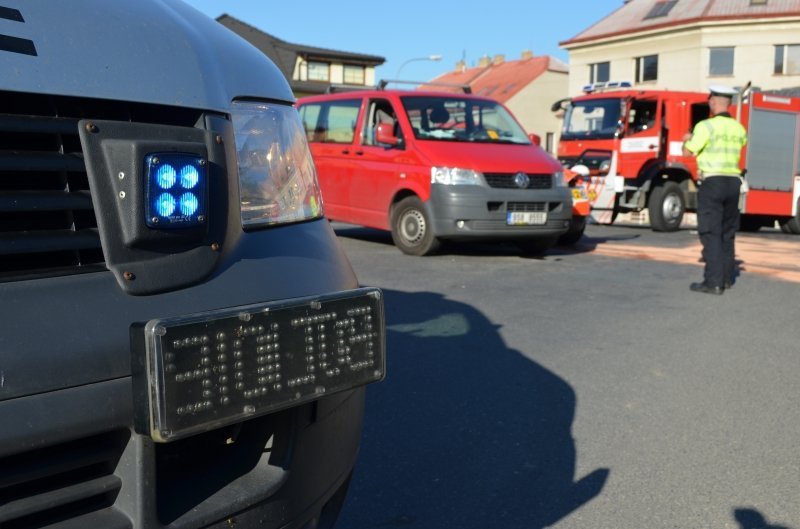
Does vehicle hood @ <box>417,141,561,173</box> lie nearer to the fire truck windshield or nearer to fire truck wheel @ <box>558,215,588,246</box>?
fire truck wheel @ <box>558,215,588,246</box>

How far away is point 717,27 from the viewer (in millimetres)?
45719

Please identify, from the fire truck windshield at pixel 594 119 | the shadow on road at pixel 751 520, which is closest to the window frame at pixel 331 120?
the fire truck windshield at pixel 594 119

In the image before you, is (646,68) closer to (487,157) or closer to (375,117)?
(375,117)

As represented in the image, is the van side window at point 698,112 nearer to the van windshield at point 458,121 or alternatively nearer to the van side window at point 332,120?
the van windshield at point 458,121

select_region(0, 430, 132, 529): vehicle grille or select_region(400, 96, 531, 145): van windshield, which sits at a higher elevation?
select_region(400, 96, 531, 145): van windshield

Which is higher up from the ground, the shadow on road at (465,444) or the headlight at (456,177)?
the headlight at (456,177)

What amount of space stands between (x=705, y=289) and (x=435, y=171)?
313 cm

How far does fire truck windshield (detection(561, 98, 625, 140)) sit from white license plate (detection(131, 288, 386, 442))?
14504 mm

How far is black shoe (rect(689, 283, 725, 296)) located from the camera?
8.22m

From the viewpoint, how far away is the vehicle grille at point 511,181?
9909 mm

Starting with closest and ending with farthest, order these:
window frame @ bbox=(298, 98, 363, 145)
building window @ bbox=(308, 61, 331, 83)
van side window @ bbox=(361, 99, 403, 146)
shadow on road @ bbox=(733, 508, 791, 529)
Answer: shadow on road @ bbox=(733, 508, 791, 529), van side window @ bbox=(361, 99, 403, 146), window frame @ bbox=(298, 98, 363, 145), building window @ bbox=(308, 61, 331, 83)

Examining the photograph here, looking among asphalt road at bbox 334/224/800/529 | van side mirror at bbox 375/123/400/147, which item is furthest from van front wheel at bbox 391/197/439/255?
asphalt road at bbox 334/224/800/529

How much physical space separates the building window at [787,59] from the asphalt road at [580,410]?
41.1 meters

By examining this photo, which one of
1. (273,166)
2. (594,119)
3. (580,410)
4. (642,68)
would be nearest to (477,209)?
(580,410)
